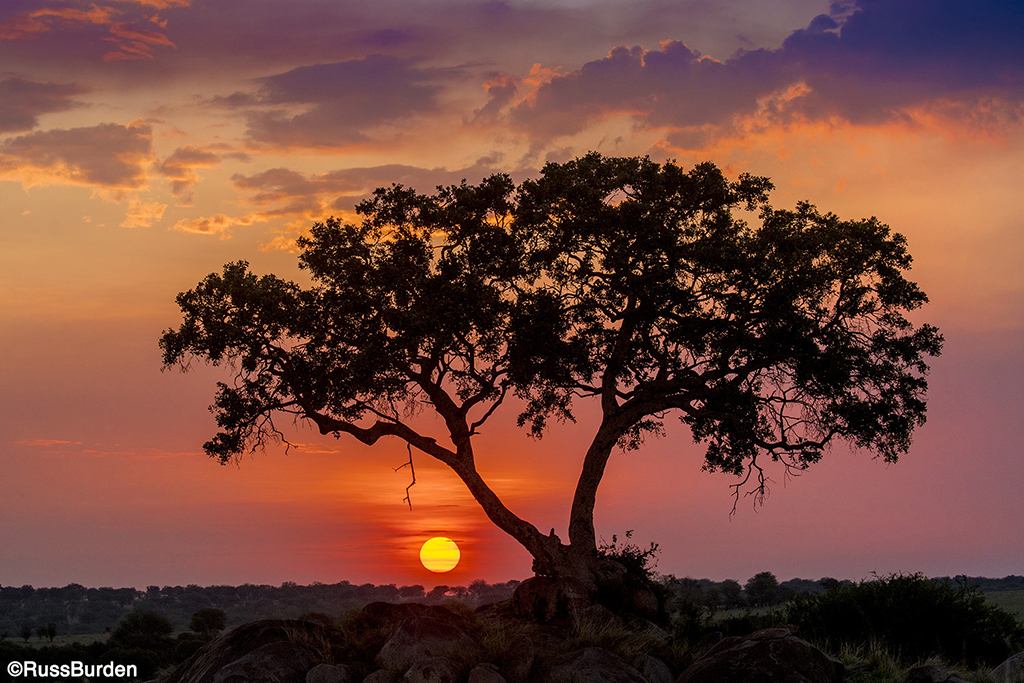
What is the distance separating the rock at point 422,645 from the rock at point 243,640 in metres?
2.00

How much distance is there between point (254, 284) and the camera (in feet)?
92.3

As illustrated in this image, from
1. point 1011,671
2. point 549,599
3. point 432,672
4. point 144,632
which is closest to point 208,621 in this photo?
point 144,632

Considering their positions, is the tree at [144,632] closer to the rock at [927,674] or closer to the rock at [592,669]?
the rock at [592,669]

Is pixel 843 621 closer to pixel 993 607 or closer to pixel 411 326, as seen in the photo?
pixel 993 607

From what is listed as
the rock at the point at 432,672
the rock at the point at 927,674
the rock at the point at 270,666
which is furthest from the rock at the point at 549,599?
the rock at the point at 927,674

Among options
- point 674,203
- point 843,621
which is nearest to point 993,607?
point 843,621

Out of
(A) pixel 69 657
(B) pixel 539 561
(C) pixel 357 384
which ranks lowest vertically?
(A) pixel 69 657

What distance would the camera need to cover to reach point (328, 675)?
21.0 meters

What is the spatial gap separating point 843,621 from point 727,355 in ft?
28.6

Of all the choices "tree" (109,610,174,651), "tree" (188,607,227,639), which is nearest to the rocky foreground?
"tree" (109,610,174,651)

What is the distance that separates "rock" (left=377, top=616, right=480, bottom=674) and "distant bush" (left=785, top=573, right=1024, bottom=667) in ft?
31.6

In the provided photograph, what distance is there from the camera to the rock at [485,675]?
20.4 meters

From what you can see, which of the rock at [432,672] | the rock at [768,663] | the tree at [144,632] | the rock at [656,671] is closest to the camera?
the rock at [768,663]

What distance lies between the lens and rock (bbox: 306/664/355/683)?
20875mm
